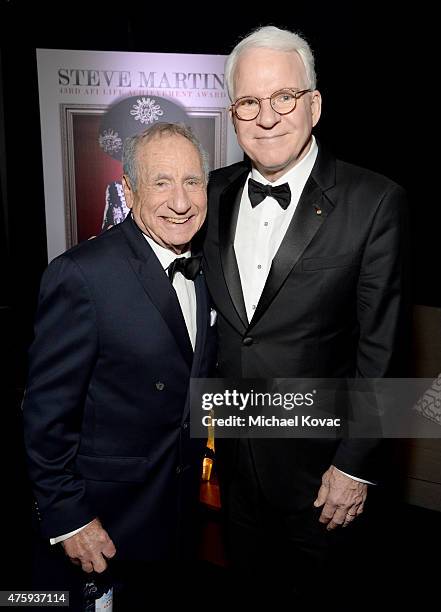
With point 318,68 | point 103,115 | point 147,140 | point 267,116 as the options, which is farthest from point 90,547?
point 318,68

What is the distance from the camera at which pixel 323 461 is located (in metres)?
1.98

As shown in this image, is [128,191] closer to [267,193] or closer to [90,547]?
[267,193]

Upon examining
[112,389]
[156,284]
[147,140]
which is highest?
[147,140]

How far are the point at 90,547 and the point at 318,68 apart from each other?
2.54 metres

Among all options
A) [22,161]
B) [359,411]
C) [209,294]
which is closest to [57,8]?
[22,161]

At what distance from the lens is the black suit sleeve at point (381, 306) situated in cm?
172

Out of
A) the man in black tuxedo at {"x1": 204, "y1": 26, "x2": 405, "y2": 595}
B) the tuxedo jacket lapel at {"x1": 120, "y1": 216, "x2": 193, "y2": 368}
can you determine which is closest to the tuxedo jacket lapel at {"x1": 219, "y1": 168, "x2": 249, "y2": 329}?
the man in black tuxedo at {"x1": 204, "y1": 26, "x2": 405, "y2": 595}

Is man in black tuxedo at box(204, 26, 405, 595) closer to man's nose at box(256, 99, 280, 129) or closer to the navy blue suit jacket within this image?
man's nose at box(256, 99, 280, 129)

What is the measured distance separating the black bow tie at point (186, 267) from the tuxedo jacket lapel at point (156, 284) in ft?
0.24

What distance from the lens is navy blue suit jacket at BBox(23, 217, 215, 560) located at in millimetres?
1626

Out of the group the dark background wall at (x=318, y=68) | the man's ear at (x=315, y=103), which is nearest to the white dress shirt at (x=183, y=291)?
the man's ear at (x=315, y=103)

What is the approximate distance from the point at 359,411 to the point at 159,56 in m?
2.19

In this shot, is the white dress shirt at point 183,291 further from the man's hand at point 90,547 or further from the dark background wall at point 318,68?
the dark background wall at point 318,68

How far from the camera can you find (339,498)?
188 cm
